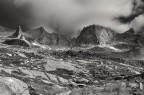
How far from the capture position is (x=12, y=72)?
2547 inches

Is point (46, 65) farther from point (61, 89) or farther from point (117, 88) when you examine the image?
point (117, 88)

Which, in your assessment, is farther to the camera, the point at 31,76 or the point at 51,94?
the point at 31,76

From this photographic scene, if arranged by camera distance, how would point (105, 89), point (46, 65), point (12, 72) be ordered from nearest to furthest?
point (105, 89), point (12, 72), point (46, 65)

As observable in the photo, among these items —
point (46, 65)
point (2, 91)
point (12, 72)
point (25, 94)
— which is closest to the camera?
point (2, 91)

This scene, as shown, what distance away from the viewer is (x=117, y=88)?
52562 millimetres

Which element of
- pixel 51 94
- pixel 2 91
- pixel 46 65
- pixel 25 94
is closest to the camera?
pixel 2 91

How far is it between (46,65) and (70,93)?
49599 mm

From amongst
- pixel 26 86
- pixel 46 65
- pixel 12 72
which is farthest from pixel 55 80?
pixel 46 65

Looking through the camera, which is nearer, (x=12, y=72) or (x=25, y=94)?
(x=25, y=94)

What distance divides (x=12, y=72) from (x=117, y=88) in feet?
98.4

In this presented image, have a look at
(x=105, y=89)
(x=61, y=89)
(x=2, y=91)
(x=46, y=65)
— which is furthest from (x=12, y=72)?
(x=46, y=65)

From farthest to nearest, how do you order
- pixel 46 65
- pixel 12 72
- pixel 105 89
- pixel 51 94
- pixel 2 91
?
pixel 46 65 < pixel 12 72 < pixel 105 89 < pixel 51 94 < pixel 2 91

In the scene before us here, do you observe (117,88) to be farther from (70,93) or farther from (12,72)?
(12,72)

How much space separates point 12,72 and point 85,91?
76.2ft
